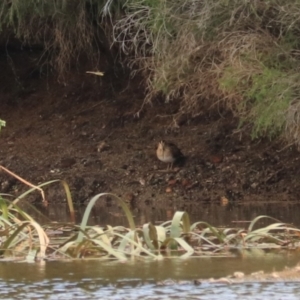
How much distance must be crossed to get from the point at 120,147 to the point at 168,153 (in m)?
1.60

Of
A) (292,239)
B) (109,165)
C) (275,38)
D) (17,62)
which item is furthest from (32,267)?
(17,62)

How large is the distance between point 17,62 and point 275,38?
10.2m

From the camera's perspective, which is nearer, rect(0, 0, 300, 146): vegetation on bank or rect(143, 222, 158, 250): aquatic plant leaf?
rect(143, 222, 158, 250): aquatic plant leaf

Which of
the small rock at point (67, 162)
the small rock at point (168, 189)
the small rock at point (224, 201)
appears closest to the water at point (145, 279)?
the small rock at point (224, 201)

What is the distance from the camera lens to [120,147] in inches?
723

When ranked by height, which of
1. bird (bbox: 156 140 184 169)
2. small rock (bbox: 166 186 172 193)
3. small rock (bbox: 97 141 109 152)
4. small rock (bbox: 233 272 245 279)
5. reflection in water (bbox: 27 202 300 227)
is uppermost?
small rock (bbox: 97 141 109 152)

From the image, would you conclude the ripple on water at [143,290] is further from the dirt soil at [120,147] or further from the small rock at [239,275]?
the dirt soil at [120,147]

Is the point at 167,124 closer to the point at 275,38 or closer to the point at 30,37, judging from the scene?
the point at 30,37

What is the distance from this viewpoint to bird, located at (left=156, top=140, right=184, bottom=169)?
55.8 ft

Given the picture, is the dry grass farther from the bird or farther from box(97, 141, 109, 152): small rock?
box(97, 141, 109, 152): small rock

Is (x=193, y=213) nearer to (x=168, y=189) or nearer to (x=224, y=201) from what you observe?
(x=224, y=201)

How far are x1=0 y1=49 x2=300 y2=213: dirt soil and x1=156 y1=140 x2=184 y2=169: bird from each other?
7.9 inches

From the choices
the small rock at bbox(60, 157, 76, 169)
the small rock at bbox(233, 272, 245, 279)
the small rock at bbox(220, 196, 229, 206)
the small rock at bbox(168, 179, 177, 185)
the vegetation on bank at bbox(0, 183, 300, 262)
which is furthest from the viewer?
the small rock at bbox(60, 157, 76, 169)

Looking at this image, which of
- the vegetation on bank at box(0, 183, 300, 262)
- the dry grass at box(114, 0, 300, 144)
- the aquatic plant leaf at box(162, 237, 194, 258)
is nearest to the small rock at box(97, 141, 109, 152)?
the dry grass at box(114, 0, 300, 144)
